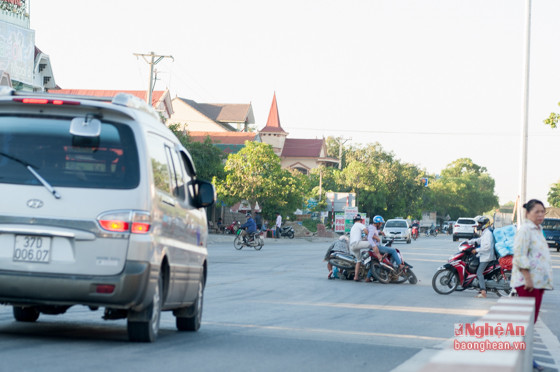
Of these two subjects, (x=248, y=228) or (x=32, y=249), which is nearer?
(x=32, y=249)

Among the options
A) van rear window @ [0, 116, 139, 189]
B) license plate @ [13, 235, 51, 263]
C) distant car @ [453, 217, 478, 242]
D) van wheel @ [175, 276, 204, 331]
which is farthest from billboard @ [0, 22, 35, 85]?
license plate @ [13, 235, 51, 263]

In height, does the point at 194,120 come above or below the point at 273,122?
below

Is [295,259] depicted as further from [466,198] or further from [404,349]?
[466,198]

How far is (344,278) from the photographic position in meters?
23.4

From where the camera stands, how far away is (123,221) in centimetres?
801

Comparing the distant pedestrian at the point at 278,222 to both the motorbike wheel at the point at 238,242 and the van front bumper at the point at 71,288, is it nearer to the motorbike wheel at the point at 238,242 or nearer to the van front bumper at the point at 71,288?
the motorbike wheel at the point at 238,242

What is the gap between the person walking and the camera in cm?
925

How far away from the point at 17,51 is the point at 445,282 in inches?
1285

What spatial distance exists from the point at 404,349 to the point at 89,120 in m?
3.85

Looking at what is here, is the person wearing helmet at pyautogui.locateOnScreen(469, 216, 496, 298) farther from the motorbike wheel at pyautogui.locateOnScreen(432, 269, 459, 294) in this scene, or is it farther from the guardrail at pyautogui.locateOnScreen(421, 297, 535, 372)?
the guardrail at pyautogui.locateOnScreen(421, 297, 535, 372)

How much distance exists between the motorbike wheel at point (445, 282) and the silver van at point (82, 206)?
11922 mm

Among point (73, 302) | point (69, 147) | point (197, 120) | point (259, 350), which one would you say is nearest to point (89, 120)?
point (69, 147)

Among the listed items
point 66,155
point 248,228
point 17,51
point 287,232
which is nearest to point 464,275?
point 66,155

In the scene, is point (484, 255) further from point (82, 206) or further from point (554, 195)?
point (554, 195)
